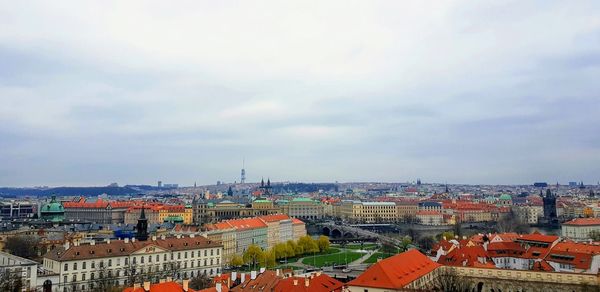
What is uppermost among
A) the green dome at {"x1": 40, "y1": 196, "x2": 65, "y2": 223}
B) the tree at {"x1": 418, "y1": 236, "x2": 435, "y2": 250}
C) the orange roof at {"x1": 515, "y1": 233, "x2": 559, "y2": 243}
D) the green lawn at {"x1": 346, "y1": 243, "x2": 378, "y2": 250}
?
the green dome at {"x1": 40, "y1": 196, "x2": 65, "y2": 223}

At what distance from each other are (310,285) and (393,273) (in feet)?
31.3

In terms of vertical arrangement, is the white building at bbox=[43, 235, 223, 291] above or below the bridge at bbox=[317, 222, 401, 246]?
above

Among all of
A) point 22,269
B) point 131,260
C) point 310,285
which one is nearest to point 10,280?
point 22,269

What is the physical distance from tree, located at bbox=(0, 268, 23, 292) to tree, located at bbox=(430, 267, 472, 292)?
46.4 m

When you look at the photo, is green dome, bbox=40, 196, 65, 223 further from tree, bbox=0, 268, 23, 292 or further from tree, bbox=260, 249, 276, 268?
tree, bbox=0, 268, 23, 292

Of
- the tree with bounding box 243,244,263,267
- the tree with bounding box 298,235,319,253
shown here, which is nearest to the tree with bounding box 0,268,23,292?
the tree with bounding box 243,244,263,267

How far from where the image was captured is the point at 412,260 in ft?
222

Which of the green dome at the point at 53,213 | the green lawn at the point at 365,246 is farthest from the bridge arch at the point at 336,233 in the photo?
the green dome at the point at 53,213

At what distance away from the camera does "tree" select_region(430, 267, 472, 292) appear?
6419 centimetres

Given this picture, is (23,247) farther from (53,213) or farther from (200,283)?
(53,213)

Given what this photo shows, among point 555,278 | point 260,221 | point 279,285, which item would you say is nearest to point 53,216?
point 260,221

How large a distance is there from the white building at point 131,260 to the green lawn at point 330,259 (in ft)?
70.0

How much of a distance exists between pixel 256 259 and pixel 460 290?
4714 cm

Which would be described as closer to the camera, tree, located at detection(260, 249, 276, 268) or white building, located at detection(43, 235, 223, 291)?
white building, located at detection(43, 235, 223, 291)
